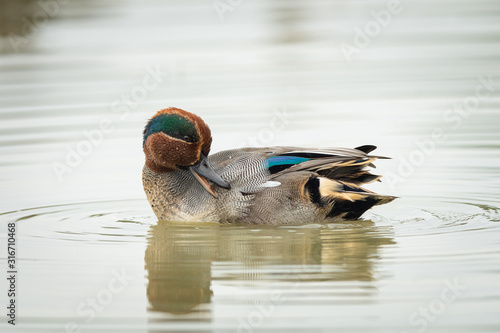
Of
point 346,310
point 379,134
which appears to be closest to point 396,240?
point 346,310

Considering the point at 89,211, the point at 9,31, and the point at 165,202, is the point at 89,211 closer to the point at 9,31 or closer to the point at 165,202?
the point at 165,202

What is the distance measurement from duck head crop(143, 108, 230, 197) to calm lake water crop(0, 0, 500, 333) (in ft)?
1.78

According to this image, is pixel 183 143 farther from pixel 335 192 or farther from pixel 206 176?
pixel 335 192

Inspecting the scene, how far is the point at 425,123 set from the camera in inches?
566

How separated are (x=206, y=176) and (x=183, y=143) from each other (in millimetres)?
408

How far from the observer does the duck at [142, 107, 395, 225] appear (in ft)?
33.2

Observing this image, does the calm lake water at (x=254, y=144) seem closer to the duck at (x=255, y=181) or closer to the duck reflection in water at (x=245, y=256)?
the duck reflection in water at (x=245, y=256)

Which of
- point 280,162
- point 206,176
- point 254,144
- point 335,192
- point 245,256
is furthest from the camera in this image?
point 254,144

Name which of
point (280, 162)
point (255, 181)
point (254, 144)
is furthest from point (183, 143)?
point (254, 144)

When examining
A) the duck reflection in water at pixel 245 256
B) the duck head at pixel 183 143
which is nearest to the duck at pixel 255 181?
the duck head at pixel 183 143

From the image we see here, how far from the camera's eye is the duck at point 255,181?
33.2 feet

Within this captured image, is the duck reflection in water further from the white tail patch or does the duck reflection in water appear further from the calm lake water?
the white tail patch

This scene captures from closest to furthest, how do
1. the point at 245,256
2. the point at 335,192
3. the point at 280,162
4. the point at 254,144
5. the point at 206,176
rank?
the point at 245,256 → the point at 335,192 → the point at 206,176 → the point at 280,162 → the point at 254,144

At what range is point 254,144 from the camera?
45.5 ft
